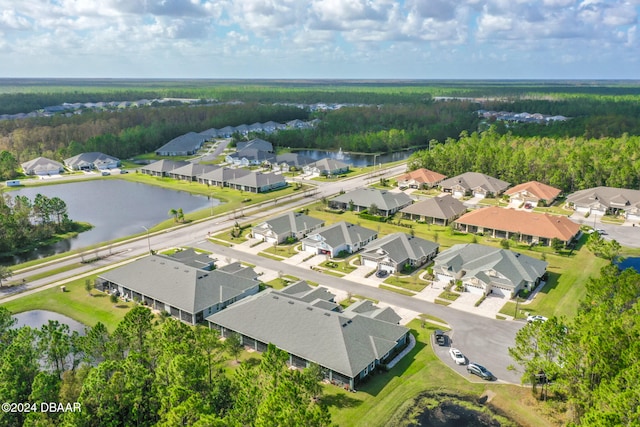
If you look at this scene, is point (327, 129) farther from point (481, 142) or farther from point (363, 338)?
point (363, 338)

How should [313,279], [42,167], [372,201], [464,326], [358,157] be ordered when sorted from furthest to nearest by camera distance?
[358,157], [42,167], [372,201], [313,279], [464,326]

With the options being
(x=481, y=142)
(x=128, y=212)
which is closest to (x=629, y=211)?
(x=481, y=142)

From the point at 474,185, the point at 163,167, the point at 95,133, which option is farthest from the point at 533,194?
the point at 95,133

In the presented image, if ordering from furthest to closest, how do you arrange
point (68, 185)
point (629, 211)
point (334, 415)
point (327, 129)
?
point (327, 129)
point (68, 185)
point (629, 211)
point (334, 415)

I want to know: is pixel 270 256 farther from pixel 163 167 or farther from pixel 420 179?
pixel 163 167

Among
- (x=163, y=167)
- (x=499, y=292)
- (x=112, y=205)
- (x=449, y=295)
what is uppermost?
(x=163, y=167)

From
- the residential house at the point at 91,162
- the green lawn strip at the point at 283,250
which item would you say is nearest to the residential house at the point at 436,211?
the green lawn strip at the point at 283,250
